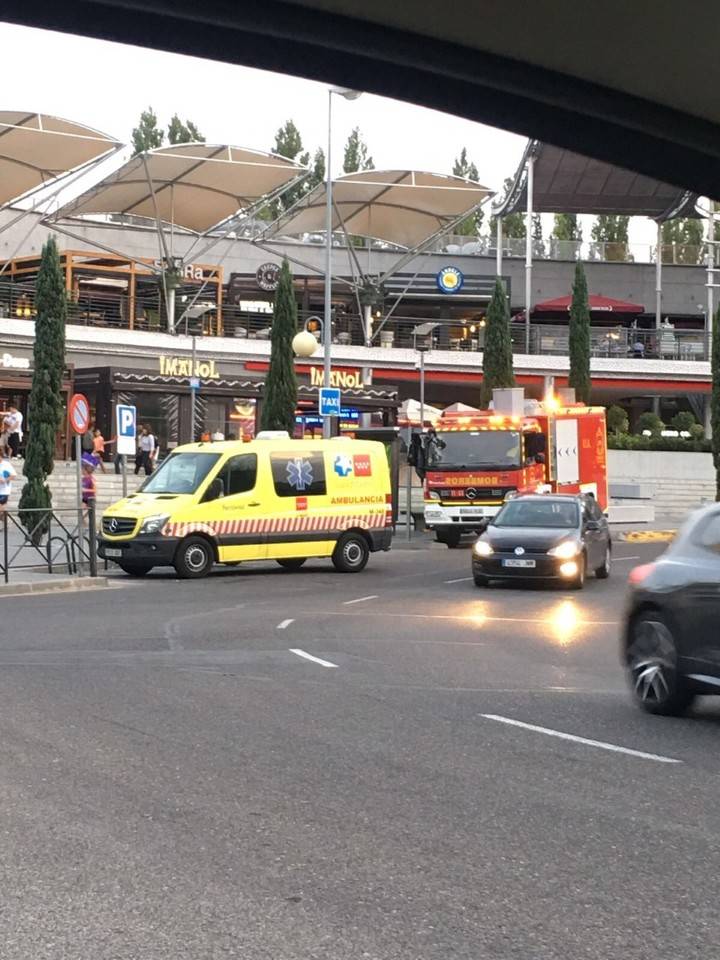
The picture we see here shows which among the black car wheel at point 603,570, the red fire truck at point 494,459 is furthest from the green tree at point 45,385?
the black car wheel at point 603,570

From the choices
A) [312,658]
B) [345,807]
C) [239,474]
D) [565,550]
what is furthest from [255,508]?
[345,807]

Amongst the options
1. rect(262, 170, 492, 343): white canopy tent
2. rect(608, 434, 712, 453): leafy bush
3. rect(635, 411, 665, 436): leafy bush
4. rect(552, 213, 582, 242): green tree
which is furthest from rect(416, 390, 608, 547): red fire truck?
rect(552, 213, 582, 242): green tree

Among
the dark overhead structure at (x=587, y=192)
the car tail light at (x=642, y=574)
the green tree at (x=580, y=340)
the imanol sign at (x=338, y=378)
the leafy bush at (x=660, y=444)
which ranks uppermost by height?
the dark overhead structure at (x=587, y=192)

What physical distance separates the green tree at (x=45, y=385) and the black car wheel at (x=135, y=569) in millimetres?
6790

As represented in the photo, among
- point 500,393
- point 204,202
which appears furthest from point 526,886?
point 204,202

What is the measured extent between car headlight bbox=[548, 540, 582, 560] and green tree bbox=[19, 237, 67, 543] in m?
13.5

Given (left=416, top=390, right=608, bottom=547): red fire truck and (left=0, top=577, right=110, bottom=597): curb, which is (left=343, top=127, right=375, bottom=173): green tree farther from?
(left=0, top=577, right=110, bottom=597): curb

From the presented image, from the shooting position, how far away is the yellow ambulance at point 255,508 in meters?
25.5

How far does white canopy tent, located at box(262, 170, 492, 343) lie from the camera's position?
5862 centimetres

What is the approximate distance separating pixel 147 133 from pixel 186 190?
33.2m

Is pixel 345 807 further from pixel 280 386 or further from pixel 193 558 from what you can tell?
pixel 280 386

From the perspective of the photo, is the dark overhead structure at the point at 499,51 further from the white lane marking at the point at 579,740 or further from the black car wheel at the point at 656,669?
the white lane marking at the point at 579,740

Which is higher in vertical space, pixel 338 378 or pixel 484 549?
pixel 338 378

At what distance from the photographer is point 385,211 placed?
203 ft
